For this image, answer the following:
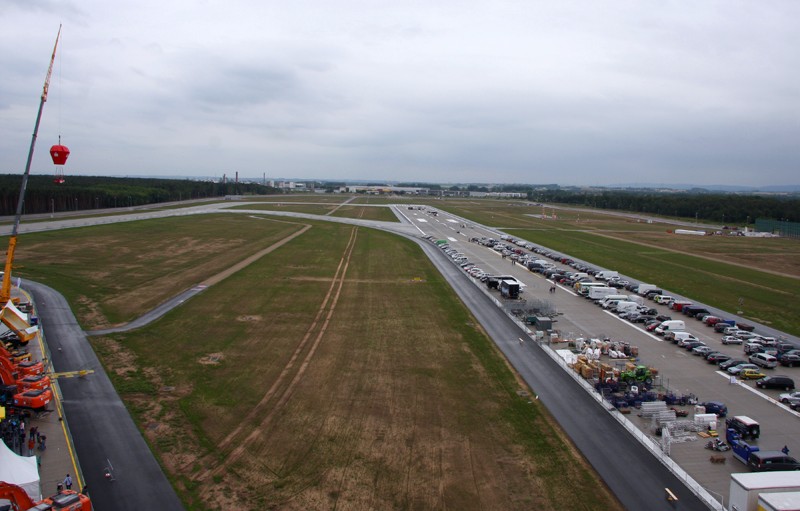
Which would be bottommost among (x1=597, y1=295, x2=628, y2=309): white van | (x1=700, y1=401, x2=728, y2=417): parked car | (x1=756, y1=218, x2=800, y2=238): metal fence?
(x1=700, y1=401, x2=728, y2=417): parked car

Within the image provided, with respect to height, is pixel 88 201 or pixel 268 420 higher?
pixel 88 201

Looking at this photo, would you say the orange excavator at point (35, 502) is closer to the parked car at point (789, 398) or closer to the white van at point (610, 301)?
the parked car at point (789, 398)

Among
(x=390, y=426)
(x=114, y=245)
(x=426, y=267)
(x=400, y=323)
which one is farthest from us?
(x=114, y=245)

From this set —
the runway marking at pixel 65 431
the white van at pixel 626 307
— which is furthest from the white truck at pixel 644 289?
the runway marking at pixel 65 431

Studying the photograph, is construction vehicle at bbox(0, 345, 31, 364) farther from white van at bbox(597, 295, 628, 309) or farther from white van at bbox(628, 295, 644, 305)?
white van at bbox(628, 295, 644, 305)

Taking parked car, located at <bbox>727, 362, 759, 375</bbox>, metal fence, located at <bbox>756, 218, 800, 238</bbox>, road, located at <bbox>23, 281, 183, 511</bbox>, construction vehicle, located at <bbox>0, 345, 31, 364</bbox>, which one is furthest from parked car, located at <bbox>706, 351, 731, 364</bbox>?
metal fence, located at <bbox>756, 218, 800, 238</bbox>

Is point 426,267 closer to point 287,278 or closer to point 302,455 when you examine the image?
point 287,278

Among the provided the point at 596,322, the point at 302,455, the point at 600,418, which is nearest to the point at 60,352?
the point at 302,455

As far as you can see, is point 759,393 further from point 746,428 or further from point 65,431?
point 65,431
